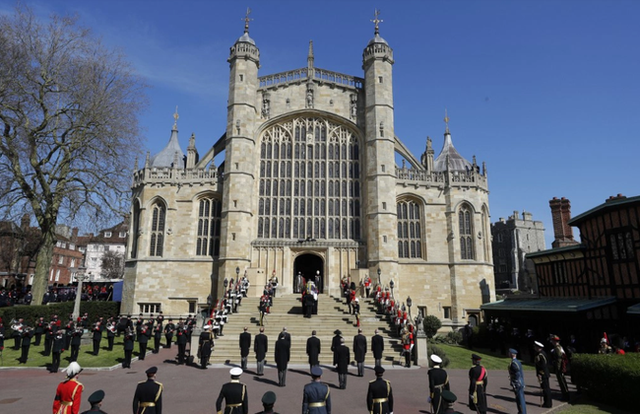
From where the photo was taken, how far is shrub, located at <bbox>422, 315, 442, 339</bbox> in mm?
27438

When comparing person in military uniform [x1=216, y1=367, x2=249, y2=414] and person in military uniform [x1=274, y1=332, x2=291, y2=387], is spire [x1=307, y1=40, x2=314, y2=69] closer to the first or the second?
person in military uniform [x1=274, y1=332, x2=291, y2=387]

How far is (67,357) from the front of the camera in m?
17.5

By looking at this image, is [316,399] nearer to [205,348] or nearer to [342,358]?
[342,358]

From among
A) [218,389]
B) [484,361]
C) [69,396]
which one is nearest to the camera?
[69,396]

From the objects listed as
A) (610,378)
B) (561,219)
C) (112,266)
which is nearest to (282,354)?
(610,378)

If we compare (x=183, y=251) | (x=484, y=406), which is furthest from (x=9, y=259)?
(x=484, y=406)

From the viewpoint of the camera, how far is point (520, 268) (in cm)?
5869

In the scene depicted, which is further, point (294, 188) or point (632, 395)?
point (294, 188)

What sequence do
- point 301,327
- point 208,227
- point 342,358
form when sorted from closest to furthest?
point 342,358
point 301,327
point 208,227

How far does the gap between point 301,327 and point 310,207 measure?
38.8ft

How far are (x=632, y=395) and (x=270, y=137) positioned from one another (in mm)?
26197

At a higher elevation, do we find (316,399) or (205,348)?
(316,399)

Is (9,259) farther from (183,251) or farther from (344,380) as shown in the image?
(344,380)

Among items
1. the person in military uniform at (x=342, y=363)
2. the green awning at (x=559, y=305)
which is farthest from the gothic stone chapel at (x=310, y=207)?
the person in military uniform at (x=342, y=363)
